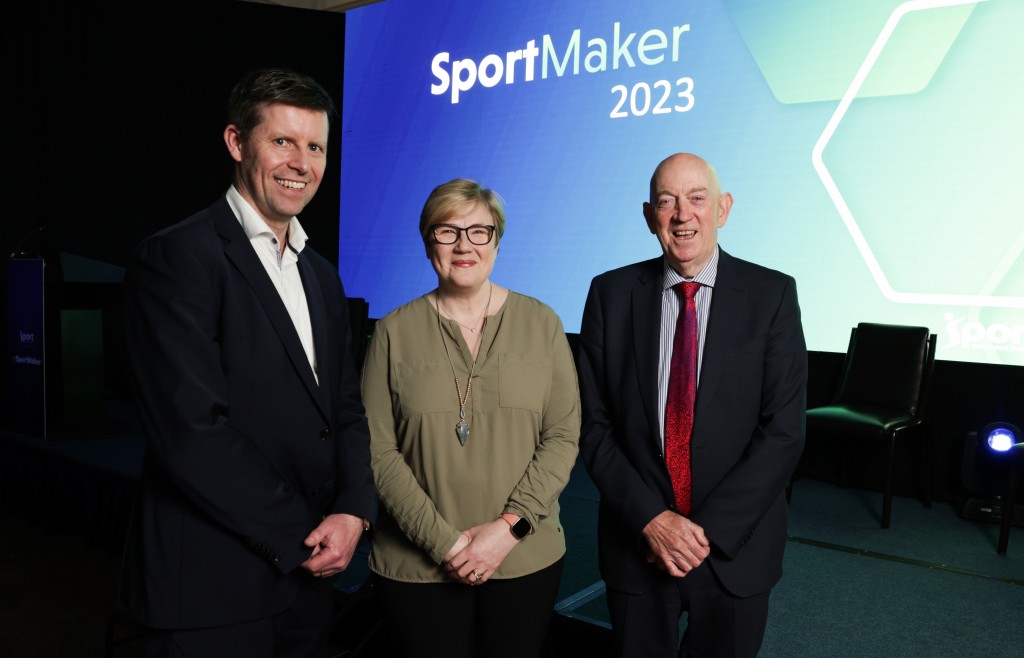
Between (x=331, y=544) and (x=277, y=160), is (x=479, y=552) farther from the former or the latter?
(x=277, y=160)

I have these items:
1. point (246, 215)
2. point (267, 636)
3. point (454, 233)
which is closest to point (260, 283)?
point (246, 215)

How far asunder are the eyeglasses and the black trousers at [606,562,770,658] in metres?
0.77

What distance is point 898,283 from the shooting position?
4.06 metres

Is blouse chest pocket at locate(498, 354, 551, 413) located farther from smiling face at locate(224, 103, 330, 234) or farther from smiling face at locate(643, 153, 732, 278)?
smiling face at locate(224, 103, 330, 234)

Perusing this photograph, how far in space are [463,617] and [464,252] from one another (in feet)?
2.34

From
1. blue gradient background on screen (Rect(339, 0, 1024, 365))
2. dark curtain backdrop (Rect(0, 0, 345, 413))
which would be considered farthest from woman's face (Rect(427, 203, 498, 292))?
dark curtain backdrop (Rect(0, 0, 345, 413))

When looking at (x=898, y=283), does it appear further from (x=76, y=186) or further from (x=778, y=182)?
(x=76, y=186)

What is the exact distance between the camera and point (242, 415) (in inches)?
52.6

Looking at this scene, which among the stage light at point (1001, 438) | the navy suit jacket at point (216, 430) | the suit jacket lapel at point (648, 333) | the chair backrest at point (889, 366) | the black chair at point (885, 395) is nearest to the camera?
the navy suit jacket at point (216, 430)

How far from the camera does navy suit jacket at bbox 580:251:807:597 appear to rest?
154cm

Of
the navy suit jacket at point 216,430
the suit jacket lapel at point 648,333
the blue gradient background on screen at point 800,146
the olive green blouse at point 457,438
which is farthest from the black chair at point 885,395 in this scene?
the navy suit jacket at point 216,430

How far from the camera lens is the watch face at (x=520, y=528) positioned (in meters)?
1.52

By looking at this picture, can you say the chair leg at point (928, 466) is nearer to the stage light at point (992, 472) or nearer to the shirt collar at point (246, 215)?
the stage light at point (992, 472)

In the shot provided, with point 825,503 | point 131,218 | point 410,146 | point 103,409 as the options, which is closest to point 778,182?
point 825,503
